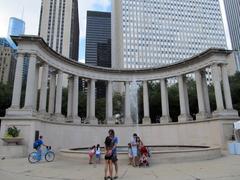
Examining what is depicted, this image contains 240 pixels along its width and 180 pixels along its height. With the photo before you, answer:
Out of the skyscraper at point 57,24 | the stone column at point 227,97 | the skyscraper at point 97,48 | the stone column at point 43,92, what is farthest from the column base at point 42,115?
the skyscraper at point 97,48

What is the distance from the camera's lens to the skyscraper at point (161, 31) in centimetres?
12600

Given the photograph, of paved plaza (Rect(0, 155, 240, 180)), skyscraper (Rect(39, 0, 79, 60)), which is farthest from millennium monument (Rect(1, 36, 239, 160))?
skyscraper (Rect(39, 0, 79, 60))

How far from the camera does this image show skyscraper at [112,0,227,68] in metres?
126

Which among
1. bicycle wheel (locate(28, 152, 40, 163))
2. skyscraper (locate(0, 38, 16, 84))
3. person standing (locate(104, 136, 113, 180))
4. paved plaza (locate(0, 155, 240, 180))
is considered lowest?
paved plaza (locate(0, 155, 240, 180))

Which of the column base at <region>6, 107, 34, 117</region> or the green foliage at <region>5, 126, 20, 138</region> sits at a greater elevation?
the column base at <region>6, 107, 34, 117</region>

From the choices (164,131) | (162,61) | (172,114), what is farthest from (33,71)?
(162,61)

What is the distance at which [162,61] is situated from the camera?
127188mm

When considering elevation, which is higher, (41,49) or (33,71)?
(41,49)

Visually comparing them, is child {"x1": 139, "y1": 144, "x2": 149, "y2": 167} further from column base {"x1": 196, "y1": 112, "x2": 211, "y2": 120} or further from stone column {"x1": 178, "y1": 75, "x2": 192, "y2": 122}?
stone column {"x1": 178, "y1": 75, "x2": 192, "y2": 122}

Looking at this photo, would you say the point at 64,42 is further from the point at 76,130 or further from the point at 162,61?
the point at 76,130

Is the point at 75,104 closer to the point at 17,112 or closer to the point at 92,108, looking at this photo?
the point at 92,108

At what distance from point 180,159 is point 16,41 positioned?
23.3m

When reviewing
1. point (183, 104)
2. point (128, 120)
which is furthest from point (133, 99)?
point (183, 104)

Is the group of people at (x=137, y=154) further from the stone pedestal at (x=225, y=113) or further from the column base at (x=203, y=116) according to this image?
the column base at (x=203, y=116)
